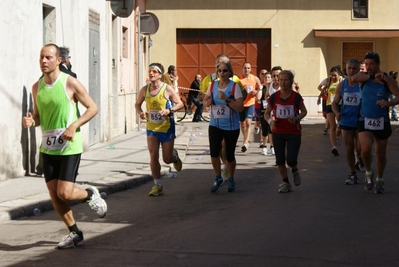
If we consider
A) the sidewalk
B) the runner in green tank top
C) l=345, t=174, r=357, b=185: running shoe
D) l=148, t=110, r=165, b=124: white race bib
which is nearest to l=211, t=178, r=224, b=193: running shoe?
l=148, t=110, r=165, b=124: white race bib

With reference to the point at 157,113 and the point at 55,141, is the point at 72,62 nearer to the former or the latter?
the point at 157,113

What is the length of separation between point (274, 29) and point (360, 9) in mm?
3484

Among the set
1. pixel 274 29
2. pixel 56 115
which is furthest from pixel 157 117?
pixel 274 29

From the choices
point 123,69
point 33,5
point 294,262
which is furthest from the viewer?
point 123,69

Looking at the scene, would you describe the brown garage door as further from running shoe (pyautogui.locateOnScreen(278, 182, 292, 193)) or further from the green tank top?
the green tank top

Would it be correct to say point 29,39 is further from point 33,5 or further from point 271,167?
point 271,167

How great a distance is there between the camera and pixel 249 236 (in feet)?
28.8

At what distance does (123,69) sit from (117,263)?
58.0 feet

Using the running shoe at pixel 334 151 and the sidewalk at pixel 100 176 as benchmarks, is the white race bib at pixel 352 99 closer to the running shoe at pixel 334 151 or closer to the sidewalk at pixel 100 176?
the sidewalk at pixel 100 176

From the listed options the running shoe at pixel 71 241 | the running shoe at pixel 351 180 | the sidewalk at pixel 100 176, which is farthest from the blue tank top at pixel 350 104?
the running shoe at pixel 71 241

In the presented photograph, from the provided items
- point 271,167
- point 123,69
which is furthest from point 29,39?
point 123,69

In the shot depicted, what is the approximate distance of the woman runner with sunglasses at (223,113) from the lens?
12.4 metres

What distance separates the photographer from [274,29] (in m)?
36.9

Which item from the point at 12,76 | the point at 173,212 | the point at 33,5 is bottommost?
the point at 173,212
